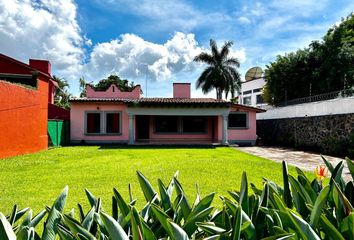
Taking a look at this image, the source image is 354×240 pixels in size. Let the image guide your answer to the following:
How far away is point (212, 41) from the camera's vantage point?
141 ft

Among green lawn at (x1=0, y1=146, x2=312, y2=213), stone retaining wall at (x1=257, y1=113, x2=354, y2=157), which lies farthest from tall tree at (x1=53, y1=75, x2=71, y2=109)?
green lawn at (x1=0, y1=146, x2=312, y2=213)

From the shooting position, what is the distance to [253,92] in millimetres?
47594

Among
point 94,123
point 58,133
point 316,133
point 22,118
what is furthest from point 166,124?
point 22,118

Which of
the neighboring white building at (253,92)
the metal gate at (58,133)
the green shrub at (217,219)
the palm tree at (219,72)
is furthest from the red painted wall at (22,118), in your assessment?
the neighboring white building at (253,92)

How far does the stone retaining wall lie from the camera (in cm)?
1524

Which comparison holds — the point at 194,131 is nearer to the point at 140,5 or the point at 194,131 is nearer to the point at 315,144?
the point at 315,144

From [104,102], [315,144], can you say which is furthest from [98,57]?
[315,144]

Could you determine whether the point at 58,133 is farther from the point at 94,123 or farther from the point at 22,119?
the point at 22,119

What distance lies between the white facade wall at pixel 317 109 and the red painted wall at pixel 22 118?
16833 mm

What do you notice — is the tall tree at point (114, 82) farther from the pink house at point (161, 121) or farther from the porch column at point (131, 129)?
the porch column at point (131, 129)

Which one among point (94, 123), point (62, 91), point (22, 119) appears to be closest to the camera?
point (22, 119)

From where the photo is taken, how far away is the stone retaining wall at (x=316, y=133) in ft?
50.0

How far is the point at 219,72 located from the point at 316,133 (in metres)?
24.4

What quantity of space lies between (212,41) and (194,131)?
2168 centimetres
